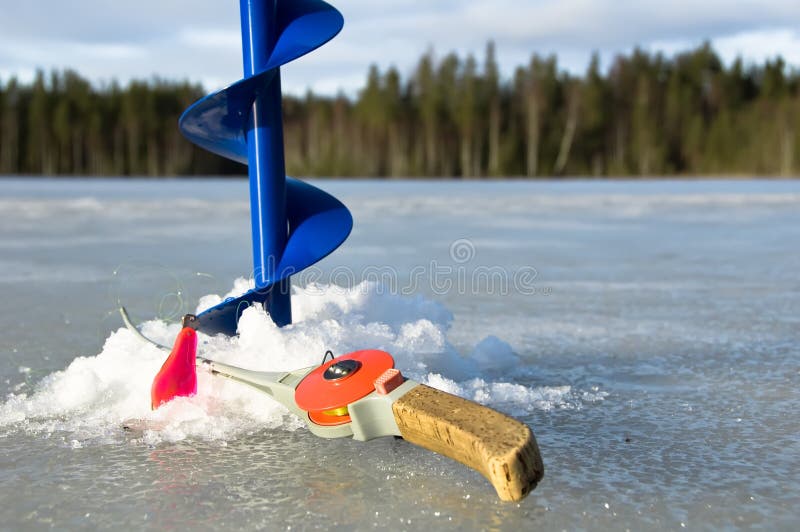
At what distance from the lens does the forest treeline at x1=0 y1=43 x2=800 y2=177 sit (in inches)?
2084

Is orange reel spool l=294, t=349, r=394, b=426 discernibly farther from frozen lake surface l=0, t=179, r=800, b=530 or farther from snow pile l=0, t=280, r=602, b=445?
snow pile l=0, t=280, r=602, b=445

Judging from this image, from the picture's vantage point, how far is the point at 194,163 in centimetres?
6531

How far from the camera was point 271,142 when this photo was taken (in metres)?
3.11

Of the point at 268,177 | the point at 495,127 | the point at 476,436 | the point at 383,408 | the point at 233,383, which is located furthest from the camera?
the point at 495,127

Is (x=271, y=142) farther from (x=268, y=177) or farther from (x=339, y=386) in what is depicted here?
(x=339, y=386)

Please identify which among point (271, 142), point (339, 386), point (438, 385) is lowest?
point (438, 385)

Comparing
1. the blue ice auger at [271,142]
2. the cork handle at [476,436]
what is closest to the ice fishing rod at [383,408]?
the cork handle at [476,436]

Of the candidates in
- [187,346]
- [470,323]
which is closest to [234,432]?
[187,346]

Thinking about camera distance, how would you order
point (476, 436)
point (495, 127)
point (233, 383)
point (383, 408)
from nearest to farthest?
point (476, 436), point (383, 408), point (233, 383), point (495, 127)

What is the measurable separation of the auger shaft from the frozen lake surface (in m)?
0.24

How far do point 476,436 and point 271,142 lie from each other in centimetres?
168

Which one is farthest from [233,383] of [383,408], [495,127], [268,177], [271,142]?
[495,127]

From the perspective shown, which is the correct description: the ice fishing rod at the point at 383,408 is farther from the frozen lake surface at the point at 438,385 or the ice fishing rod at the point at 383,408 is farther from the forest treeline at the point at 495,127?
the forest treeline at the point at 495,127

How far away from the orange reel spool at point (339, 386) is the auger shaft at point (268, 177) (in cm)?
86
